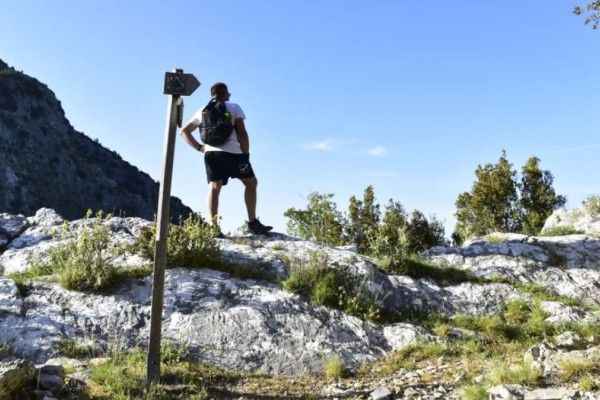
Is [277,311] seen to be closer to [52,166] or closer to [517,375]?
[517,375]

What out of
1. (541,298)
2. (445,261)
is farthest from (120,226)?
(541,298)

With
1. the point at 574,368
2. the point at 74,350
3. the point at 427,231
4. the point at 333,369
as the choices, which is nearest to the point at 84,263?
the point at 74,350

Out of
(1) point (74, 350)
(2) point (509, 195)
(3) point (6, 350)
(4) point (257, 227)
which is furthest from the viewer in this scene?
(2) point (509, 195)

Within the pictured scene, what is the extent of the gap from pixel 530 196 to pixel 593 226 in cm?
2898

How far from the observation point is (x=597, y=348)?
5.30m

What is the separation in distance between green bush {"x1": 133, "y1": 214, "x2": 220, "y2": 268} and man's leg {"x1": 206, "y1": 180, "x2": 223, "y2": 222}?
59 centimetres

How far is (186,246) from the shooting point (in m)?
7.65

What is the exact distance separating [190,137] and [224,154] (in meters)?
0.82

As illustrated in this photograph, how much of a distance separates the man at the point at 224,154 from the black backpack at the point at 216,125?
112 mm

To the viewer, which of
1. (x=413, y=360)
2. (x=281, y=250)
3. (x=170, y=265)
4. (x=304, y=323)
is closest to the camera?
(x=413, y=360)

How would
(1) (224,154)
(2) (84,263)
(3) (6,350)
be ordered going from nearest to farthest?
(3) (6,350) < (2) (84,263) < (1) (224,154)

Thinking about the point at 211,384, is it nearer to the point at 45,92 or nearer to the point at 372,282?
the point at 372,282

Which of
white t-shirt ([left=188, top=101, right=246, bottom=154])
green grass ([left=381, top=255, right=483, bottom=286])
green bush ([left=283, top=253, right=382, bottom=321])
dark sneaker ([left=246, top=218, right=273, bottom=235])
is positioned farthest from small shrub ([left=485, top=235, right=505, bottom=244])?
white t-shirt ([left=188, top=101, right=246, bottom=154])

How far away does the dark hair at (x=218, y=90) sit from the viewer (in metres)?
8.60
